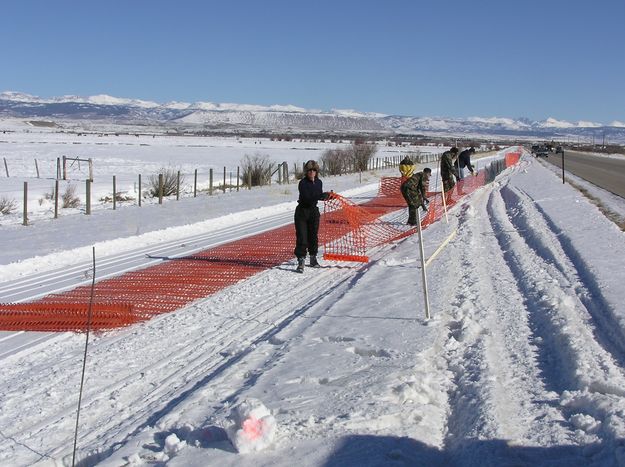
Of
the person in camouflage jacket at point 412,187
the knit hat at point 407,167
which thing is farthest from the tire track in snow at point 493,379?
the knit hat at point 407,167

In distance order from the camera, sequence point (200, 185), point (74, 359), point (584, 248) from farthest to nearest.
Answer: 1. point (200, 185)
2. point (584, 248)
3. point (74, 359)

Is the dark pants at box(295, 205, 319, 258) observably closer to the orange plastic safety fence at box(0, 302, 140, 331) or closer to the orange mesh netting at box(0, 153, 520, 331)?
the orange mesh netting at box(0, 153, 520, 331)

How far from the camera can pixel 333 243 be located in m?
14.7

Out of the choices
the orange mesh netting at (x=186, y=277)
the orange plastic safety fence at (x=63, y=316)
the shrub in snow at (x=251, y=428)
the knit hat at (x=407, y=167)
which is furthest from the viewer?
the knit hat at (x=407, y=167)

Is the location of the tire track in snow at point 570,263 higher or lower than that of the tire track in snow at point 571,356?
higher

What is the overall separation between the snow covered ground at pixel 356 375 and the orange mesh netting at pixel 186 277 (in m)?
0.43

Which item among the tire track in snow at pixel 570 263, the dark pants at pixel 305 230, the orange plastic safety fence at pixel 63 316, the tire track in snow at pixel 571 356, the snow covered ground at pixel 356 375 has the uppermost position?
the dark pants at pixel 305 230

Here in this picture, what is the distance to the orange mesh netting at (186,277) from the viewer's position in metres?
8.65

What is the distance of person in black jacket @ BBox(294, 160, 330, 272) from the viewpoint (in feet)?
37.6

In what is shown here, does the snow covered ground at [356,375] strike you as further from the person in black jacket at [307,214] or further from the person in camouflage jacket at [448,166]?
the person in camouflage jacket at [448,166]

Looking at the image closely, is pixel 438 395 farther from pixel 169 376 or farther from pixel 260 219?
pixel 260 219

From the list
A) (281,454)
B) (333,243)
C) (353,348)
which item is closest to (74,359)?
(353,348)

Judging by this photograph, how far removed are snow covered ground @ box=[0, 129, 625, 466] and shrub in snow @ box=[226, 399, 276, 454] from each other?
13mm

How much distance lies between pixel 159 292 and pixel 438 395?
5.61 meters
